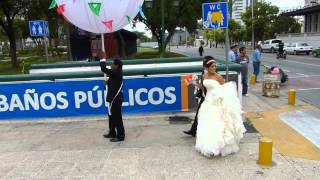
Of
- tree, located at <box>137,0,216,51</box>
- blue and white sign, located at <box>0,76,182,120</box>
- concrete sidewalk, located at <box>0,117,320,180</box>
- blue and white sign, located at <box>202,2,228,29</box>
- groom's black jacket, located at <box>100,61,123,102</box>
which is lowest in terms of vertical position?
concrete sidewalk, located at <box>0,117,320,180</box>

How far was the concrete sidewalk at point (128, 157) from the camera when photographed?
226 inches

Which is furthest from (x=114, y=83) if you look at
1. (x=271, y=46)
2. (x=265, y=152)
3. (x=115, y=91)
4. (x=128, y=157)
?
(x=271, y=46)

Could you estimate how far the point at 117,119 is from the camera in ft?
24.4

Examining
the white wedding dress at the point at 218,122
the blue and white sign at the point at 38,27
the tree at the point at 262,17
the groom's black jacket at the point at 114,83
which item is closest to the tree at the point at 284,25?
the tree at the point at 262,17

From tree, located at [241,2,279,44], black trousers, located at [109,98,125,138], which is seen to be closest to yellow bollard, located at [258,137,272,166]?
black trousers, located at [109,98,125,138]

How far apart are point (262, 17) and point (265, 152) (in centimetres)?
6315

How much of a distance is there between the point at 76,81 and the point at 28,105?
4.43 feet

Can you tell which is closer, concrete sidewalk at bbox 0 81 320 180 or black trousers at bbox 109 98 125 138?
concrete sidewalk at bbox 0 81 320 180

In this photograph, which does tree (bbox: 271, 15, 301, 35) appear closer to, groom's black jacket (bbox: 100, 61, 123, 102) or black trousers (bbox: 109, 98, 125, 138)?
black trousers (bbox: 109, 98, 125, 138)

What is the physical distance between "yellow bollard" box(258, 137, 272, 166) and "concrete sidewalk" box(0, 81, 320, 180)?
13 centimetres

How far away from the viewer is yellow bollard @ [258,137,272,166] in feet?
19.1

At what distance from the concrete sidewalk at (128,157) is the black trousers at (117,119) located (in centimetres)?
23

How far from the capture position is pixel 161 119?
367 inches

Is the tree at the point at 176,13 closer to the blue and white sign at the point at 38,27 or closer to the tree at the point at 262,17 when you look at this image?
the blue and white sign at the point at 38,27
